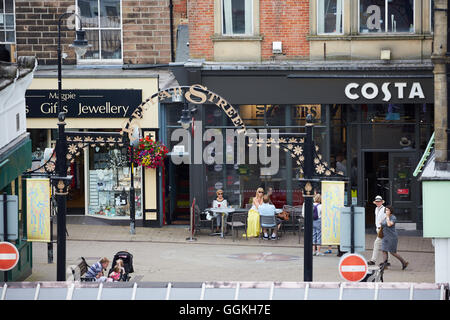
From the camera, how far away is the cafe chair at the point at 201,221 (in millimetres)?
25703

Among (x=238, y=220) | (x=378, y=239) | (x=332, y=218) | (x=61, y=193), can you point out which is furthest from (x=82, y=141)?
(x=238, y=220)

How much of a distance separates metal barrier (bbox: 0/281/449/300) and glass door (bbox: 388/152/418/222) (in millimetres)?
12979

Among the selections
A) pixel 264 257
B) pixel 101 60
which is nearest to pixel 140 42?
pixel 101 60

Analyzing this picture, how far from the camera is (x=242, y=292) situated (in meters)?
13.4

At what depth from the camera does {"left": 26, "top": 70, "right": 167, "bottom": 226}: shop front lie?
88.2 feet

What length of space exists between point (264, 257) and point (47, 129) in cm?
833

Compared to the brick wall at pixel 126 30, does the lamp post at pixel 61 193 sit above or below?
below

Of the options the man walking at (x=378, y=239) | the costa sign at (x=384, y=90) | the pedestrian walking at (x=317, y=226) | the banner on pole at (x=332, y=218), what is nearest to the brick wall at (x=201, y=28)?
the costa sign at (x=384, y=90)

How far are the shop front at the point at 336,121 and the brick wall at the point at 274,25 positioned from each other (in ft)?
1.88

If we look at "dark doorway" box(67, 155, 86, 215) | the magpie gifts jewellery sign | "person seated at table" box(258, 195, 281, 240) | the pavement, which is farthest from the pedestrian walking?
"dark doorway" box(67, 155, 86, 215)

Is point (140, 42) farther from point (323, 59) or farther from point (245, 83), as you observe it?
point (323, 59)

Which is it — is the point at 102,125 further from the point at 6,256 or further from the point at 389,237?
the point at 6,256

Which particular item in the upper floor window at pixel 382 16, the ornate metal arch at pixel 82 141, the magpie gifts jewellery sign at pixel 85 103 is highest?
the upper floor window at pixel 382 16

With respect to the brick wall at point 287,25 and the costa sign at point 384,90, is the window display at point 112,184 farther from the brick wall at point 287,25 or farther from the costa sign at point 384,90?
the costa sign at point 384,90
